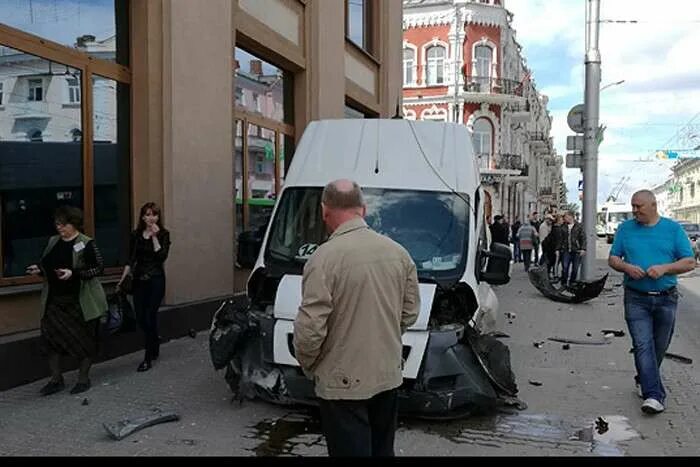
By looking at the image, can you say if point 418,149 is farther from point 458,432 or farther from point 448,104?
point 448,104

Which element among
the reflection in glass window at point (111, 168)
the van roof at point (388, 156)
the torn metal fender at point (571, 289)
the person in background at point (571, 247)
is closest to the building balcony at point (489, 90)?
the person in background at point (571, 247)

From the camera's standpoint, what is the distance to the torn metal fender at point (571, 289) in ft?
45.1

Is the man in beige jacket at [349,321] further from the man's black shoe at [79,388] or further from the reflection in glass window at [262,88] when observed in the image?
the reflection in glass window at [262,88]

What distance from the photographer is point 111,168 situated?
28.3 ft

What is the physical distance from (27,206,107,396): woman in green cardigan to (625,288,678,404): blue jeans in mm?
4801

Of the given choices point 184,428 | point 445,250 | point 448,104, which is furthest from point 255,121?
point 448,104

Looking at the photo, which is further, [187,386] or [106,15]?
[106,15]

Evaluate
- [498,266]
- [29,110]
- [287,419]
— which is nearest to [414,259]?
[498,266]

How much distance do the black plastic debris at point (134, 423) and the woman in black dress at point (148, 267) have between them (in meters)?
1.69

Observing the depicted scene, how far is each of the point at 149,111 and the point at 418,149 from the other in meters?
3.65

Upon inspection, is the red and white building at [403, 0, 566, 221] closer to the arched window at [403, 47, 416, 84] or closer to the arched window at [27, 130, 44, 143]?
the arched window at [403, 47, 416, 84]

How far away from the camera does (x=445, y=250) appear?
21.1ft

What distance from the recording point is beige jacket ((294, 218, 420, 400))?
3.22 m

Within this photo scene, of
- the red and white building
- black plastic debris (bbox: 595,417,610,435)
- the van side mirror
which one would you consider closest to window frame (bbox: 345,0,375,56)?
the van side mirror
